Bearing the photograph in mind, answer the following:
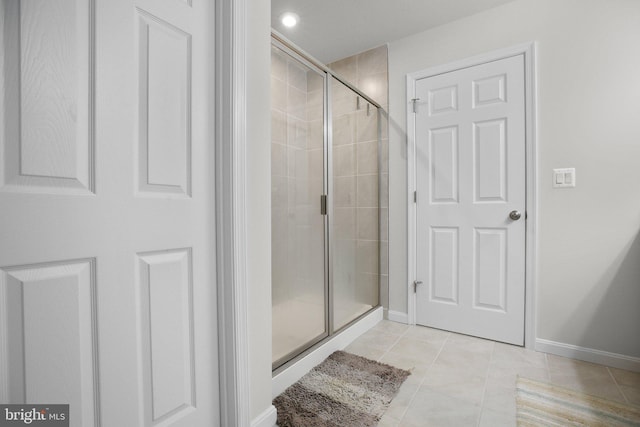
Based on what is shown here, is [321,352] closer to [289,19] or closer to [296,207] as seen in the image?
[296,207]

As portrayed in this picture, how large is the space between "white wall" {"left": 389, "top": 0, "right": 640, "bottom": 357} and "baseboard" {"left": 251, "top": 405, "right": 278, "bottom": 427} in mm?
1798

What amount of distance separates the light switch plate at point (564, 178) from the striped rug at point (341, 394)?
4.99ft

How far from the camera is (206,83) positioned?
3.83 ft

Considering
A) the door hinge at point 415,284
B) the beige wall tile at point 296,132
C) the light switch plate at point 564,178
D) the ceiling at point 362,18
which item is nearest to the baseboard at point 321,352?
the door hinge at point 415,284

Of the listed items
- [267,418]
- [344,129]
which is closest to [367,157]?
[344,129]

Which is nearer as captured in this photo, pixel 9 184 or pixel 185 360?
pixel 9 184

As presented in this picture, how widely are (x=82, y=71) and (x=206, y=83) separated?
0.40 metres

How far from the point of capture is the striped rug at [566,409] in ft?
4.41

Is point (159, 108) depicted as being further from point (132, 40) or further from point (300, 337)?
point (300, 337)

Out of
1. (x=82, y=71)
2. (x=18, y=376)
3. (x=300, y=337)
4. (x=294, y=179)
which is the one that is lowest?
(x=300, y=337)

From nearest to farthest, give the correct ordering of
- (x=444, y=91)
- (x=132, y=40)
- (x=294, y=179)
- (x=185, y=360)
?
(x=132, y=40)
(x=185, y=360)
(x=294, y=179)
(x=444, y=91)

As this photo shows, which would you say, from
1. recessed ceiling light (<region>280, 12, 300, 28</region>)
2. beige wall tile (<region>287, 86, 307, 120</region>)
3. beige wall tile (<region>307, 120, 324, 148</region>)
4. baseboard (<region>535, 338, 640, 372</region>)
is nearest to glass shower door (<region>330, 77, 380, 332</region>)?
beige wall tile (<region>307, 120, 324, 148</region>)

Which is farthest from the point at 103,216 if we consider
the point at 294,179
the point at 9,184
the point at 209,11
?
the point at 294,179

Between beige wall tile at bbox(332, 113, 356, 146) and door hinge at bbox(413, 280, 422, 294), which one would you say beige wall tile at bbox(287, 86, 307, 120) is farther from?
door hinge at bbox(413, 280, 422, 294)
